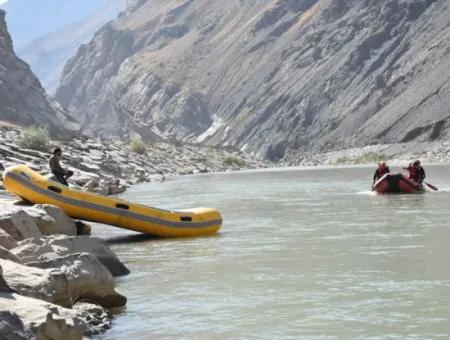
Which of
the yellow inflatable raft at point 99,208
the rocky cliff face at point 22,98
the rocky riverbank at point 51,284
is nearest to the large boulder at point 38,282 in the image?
the rocky riverbank at point 51,284

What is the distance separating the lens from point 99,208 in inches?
780

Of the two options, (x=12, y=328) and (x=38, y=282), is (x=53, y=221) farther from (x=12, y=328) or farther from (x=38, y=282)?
(x=12, y=328)

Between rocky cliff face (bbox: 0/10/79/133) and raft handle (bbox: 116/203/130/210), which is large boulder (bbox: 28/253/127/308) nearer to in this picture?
raft handle (bbox: 116/203/130/210)

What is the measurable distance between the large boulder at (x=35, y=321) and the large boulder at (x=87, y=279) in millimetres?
2181

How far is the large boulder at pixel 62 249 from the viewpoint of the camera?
1222 centimetres

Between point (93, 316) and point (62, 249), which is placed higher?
point (62, 249)

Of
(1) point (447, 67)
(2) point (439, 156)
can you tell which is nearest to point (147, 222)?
(2) point (439, 156)

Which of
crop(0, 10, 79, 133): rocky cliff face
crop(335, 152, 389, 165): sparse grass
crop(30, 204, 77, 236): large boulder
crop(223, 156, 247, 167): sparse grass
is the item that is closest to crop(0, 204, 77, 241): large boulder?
crop(30, 204, 77, 236): large boulder

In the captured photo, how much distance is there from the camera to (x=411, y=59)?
107938mm

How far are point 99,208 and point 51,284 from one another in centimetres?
970

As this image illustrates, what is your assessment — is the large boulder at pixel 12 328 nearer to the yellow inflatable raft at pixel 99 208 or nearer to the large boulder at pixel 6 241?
the large boulder at pixel 6 241

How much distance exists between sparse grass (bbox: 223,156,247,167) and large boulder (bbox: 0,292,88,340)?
90765 millimetres

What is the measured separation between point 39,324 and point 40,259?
3.76m

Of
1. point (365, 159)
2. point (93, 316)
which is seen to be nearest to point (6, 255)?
point (93, 316)
